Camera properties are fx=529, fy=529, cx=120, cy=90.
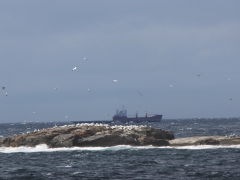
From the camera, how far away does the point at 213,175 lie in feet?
128

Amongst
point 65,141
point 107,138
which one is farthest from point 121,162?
point 65,141

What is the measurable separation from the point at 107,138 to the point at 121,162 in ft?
42.7

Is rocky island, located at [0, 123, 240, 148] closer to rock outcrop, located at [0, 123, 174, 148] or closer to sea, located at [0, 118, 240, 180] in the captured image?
rock outcrop, located at [0, 123, 174, 148]

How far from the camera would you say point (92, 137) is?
62156 mm

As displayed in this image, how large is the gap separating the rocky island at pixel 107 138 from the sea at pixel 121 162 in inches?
33.6

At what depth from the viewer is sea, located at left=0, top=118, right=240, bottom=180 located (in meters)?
40.0

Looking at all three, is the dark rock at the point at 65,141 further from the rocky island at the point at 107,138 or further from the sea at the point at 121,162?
the sea at the point at 121,162

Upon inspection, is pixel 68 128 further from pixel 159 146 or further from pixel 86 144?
pixel 159 146

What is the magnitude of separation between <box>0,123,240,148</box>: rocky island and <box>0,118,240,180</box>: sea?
85 centimetres

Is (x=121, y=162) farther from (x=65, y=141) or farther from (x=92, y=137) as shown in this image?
(x=65, y=141)

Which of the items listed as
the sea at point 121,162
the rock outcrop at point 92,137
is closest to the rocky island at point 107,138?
the rock outcrop at point 92,137

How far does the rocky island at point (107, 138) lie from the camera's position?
61.3m

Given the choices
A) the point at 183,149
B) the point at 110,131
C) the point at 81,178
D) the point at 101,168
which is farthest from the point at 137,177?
the point at 110,131

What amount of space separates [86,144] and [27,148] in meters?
7.43
